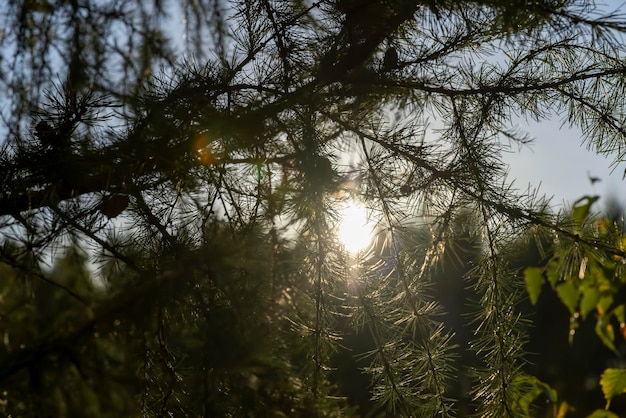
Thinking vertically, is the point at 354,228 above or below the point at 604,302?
above

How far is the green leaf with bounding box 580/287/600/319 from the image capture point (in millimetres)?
657

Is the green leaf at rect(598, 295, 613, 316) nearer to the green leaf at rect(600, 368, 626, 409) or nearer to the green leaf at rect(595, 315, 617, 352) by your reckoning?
the green leaf at rect(595, 315, 617, 352)

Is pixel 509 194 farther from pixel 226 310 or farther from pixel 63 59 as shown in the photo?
pixel 63 59

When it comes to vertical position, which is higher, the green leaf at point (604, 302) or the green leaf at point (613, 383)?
the green leaf at point (604, 302)

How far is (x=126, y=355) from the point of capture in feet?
2.32

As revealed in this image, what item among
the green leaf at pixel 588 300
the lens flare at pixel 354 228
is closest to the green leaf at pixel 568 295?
the green leaf at pixel 588 300

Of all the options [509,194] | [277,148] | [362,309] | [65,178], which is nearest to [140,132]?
[65,178]

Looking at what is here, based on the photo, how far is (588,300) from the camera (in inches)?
26.1

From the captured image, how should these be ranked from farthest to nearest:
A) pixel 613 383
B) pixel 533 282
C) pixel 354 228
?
1. pixel 354 228
2. pixel 613 383
3. pixel 533 282

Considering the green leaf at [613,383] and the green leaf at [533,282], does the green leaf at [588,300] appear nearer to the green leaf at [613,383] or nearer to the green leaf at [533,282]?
the green leaf at [533,282]

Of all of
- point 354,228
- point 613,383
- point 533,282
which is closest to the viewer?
point 533,282

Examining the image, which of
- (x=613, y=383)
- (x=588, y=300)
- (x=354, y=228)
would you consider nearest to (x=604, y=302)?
(x=588, y=300)

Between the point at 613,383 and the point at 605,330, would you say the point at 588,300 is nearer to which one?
the point at 605,330

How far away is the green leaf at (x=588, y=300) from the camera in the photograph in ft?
2.16
